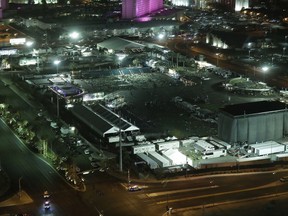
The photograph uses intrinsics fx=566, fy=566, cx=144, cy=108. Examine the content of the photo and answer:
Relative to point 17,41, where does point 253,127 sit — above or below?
above

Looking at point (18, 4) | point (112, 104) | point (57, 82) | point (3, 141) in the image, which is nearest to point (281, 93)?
point (112, 104)

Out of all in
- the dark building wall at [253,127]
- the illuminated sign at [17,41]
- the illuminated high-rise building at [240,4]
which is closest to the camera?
the dark building wall at [253,127]

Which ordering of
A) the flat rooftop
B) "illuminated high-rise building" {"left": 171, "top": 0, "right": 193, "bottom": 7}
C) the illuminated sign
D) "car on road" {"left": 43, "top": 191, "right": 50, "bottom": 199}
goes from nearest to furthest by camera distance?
"car on road" {"left": 43, "top": 191, "right": 50, "bottom": 199}
the flat rooftop
the illuminated sign
"illuminated high-rise building" {"left": 171, "top": 0, "right": 193, "bottom": 7}

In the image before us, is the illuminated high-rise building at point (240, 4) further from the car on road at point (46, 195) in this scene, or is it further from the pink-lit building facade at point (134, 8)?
the car on road at point (46, 195)

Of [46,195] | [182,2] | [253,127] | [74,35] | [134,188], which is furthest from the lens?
[182,2]

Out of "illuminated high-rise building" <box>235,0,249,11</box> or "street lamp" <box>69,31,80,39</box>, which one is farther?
"illuminated high-rise building" <box>235,0,249,11</box>

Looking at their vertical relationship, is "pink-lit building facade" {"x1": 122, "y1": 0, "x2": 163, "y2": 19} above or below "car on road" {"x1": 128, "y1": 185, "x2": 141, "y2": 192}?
above

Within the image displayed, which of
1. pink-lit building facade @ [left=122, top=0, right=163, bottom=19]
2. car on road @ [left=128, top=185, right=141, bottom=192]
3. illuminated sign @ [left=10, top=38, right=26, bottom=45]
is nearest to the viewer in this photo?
car on road @ [left=128, top=185, right=141, bottom=192]

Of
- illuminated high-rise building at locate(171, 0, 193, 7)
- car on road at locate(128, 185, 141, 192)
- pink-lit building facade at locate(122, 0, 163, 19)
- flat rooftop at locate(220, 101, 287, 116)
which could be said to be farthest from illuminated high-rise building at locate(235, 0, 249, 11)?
car on road at locate(128, 185, 141, 192)

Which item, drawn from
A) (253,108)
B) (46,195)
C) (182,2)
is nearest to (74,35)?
(253,108)

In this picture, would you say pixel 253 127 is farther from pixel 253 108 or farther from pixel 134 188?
pixel 134 188

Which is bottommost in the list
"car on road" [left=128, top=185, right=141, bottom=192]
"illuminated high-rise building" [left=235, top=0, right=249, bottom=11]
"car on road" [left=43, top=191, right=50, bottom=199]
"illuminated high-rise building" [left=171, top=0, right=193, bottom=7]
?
"car on road" [left=128, top=185, right=141, bottom=192]

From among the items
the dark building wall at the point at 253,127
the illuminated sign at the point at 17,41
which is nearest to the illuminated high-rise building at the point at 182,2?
the illuminated sign at the point at 17,41

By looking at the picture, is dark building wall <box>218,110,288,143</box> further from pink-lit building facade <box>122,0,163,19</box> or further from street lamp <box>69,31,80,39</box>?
pink-lit building facade <box>122,0,163,19</box>
